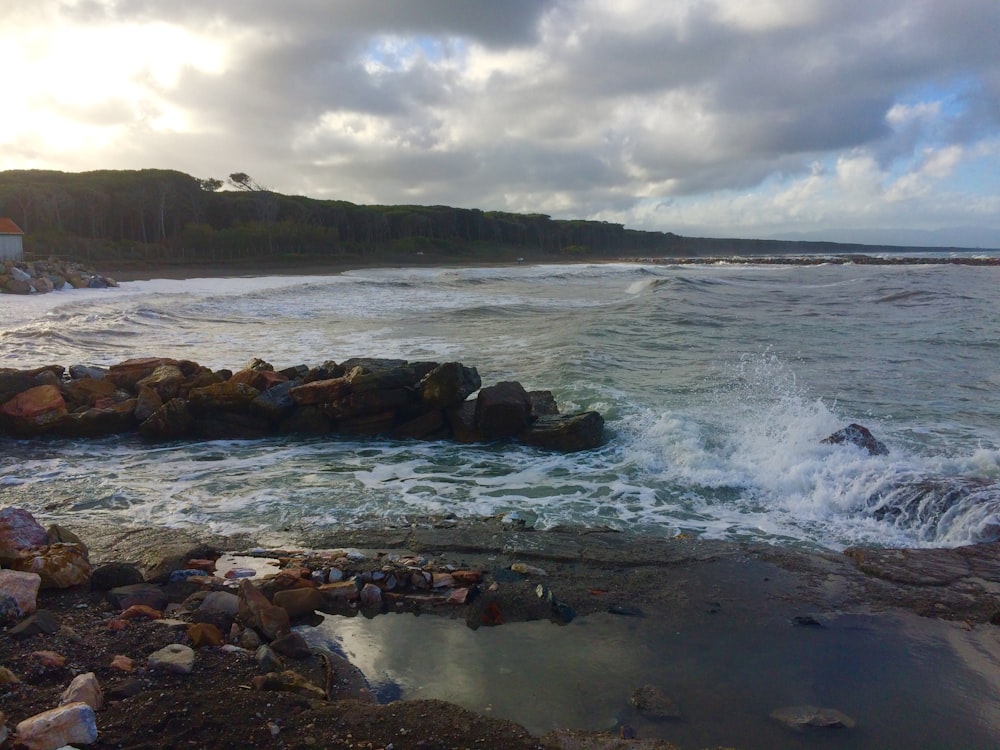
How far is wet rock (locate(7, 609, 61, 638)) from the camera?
3979mm

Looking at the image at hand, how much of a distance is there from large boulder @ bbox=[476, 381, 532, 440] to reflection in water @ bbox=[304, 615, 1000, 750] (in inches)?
190

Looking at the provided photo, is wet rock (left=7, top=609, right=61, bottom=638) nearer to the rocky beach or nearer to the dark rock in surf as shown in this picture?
the rocky beach

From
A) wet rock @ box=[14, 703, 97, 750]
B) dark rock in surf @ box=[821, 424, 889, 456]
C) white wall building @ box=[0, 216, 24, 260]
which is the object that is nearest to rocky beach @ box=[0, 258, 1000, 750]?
wet rock @ box=[14, 703, 97, 750]

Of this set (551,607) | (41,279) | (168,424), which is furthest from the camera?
(41,279)

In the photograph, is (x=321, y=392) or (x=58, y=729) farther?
(x=321, y=392)

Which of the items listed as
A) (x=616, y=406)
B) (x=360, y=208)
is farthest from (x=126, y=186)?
(x=616, y=406)

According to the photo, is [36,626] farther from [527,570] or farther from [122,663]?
[527,570]

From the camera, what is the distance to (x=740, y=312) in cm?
2642

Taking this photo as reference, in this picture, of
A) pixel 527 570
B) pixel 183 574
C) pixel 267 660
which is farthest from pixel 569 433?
pixel 267 660

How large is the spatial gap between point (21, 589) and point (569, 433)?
20.2 feet

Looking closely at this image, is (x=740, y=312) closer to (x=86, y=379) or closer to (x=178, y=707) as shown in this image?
(x=86, y=379)

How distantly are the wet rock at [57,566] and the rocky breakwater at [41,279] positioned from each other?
27.3m

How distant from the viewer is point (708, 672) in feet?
13.2

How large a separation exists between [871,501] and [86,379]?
11.1 meters
